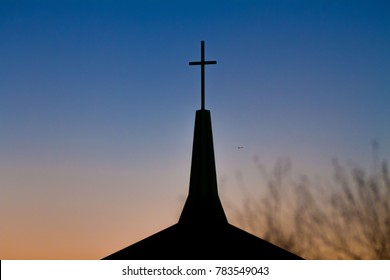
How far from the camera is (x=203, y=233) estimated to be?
16.3 m

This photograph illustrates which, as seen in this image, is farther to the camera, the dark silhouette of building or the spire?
the spire

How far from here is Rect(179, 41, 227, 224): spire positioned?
1678 cm

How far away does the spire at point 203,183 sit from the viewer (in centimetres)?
1678

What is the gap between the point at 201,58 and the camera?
18.1m

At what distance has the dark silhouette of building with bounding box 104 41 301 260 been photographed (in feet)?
50.6

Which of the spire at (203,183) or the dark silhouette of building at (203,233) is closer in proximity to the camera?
the dark silhouette of building at (203,233)

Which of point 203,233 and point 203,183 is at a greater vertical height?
point 203,183

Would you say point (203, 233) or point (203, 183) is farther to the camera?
point (203, 183)

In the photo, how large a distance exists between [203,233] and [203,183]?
150 cm

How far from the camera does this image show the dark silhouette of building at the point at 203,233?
15414mm
